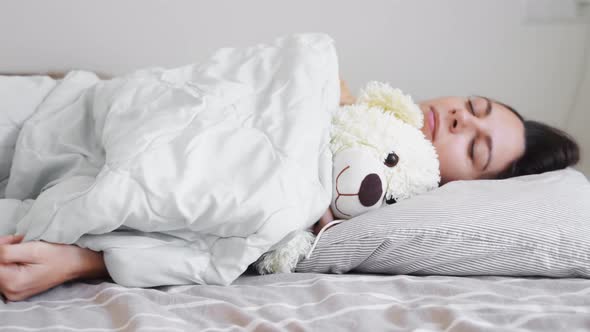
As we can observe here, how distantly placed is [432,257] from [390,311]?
17 cm

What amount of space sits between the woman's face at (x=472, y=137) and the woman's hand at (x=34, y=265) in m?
0.76

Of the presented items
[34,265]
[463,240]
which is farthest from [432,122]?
[34,265]

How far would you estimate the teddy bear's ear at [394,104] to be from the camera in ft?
3.93

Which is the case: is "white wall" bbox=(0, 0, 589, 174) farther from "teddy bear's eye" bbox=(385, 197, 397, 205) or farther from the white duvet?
"teddy bear's eye" bbox=(385, 197, 397, 205)

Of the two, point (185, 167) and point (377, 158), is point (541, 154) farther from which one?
point (185, 167)

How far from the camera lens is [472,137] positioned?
1.27 metres

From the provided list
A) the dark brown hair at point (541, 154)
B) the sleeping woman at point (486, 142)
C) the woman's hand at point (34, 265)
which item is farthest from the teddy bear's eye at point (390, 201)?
the woman's hand at point (34, 265)

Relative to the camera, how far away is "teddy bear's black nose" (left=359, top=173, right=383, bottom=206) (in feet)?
3.42

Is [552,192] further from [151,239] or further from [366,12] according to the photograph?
[366,12]

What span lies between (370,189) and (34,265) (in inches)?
22.2

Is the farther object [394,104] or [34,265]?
[394,104]

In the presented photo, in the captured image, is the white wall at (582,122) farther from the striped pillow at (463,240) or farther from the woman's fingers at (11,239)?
the woman's fingers at (11,239)

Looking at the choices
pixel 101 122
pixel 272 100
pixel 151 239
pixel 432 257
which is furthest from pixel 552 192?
pixel 101 122

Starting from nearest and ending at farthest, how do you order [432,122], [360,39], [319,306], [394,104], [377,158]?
1. [319,306]
2. [377,158]
3. [394,104]
4. [432,122]
5. [360,39]
